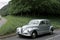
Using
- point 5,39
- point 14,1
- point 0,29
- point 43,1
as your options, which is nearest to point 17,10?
point 14,1

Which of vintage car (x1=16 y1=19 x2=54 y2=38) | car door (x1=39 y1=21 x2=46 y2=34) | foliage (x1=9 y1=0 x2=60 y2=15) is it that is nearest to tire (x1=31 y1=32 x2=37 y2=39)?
vintage car (x1=16 y1=19 x2=54 y2=38)

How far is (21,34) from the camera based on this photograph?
58.6 ft

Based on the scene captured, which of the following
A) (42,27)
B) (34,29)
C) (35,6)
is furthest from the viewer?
→ (35,6)

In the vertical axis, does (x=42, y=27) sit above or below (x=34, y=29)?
above

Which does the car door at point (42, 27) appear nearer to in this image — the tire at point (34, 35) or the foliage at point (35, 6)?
the tire at point (34, 35)

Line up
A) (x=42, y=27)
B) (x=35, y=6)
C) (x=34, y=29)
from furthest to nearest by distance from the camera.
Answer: (x=35, y=6), (x=42, y=27), (x=34, y=29)

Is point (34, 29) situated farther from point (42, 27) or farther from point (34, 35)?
point (42, 27)

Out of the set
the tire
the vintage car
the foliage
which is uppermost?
the foliage

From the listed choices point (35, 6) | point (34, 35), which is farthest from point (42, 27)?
point (35, 6)

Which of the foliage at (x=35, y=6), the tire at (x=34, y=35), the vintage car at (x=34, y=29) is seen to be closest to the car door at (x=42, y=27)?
the vintage car at (x=34, y=29)

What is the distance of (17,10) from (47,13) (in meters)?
7.94

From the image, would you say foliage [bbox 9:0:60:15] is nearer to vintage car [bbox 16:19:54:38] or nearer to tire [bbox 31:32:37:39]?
vintage car [bbox 16:19:54:38]

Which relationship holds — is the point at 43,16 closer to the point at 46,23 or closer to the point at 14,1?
the point at 14,1

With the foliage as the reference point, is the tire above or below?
below
